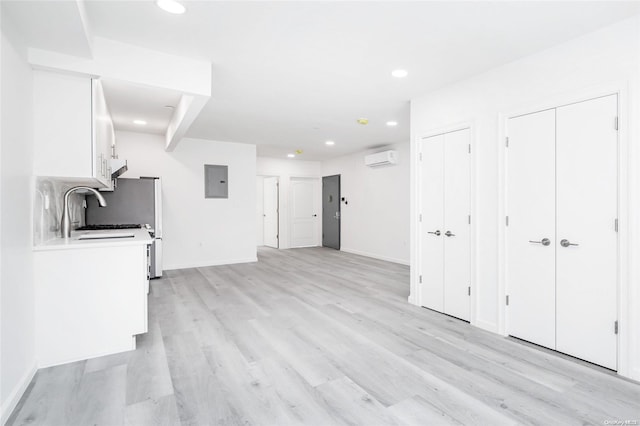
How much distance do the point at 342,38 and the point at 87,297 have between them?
9.38 ft

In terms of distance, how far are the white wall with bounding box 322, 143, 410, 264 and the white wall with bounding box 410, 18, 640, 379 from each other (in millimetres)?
2835

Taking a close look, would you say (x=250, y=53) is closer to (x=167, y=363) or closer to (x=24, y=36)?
→ (x=24, y=36)

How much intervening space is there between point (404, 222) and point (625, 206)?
4.41 meters

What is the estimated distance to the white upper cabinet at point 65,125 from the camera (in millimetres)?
2465

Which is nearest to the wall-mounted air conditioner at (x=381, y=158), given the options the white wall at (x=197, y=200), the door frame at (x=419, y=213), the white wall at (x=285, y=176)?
the white wall at (x=285, y=176)

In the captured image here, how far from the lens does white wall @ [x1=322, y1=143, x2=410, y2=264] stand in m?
6.70

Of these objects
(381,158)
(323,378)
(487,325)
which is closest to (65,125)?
(323,378)

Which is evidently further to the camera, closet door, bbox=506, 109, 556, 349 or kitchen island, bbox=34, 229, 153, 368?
closet door, bbox=506, 109, 556, 349

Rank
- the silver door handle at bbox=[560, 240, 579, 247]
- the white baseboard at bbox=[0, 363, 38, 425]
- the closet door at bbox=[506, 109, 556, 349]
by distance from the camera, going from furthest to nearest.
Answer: the closet door at bbox=[506, 109, 556, 349]
the silver door handle at bbox=[560, 240, 579, 247]
the white baseboard at bbox=[0, 363, 38, 425]

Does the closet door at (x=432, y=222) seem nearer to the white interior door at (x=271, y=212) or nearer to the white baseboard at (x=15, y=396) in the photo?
the white baseboard at (x=15, y=396)

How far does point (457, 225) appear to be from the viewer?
11.3 feet

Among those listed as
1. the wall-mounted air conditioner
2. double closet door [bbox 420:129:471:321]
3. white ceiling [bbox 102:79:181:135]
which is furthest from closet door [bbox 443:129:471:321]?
the wall-mounted air conditioner

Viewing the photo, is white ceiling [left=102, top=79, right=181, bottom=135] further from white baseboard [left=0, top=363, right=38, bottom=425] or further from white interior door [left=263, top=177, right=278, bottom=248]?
white interior door [left=263, top=177, right=278, bottom=248]

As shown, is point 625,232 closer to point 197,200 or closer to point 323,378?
point 323,378
